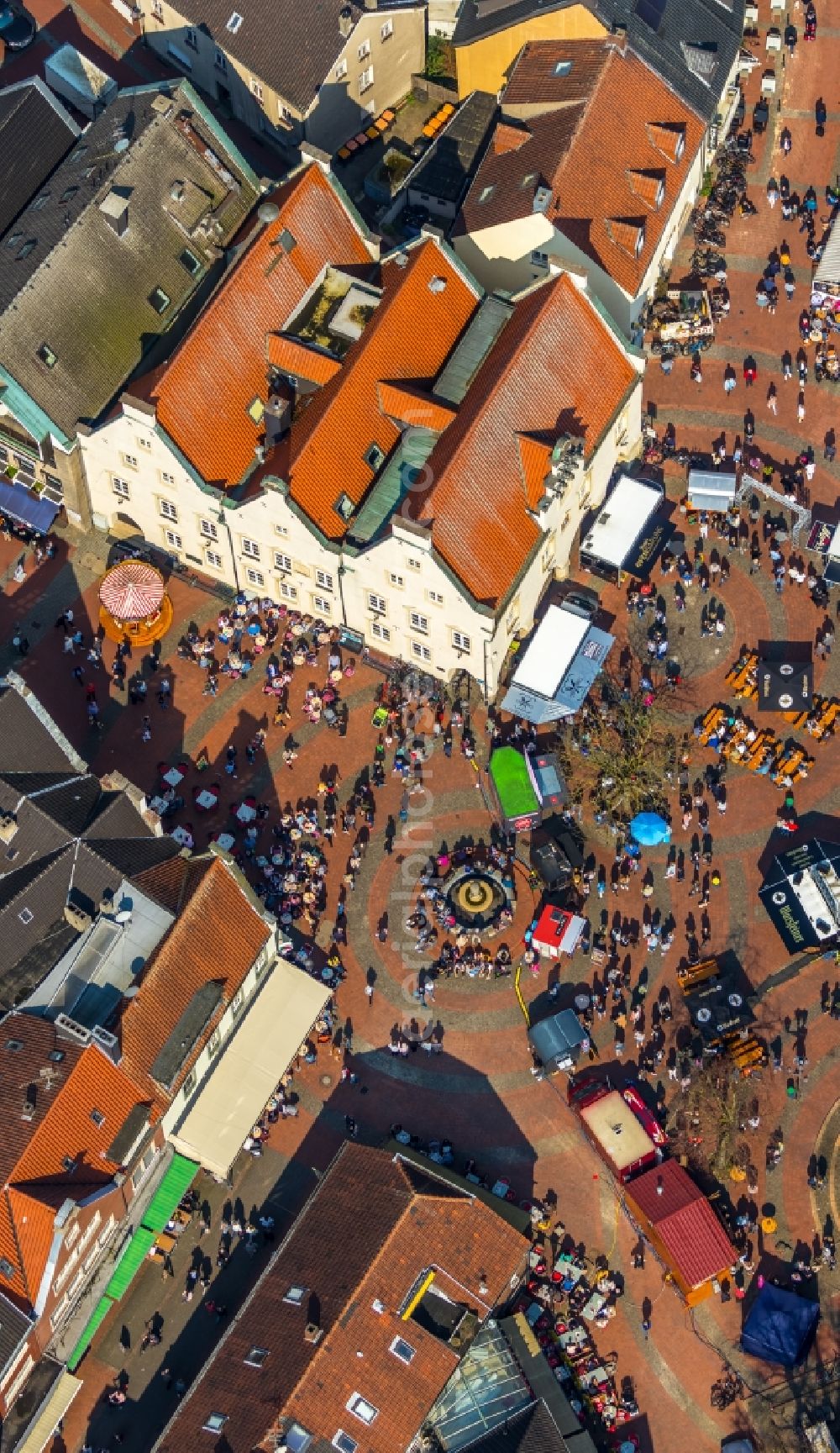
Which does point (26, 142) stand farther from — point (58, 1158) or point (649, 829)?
point (58, 1158)

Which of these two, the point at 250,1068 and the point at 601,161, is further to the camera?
the point at 601,161

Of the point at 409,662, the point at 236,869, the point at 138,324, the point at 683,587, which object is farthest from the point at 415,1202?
the point at 138,324

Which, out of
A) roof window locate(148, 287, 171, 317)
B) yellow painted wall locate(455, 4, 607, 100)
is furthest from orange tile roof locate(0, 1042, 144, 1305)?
yellow painted wall locate(455, 4, 607, 100)

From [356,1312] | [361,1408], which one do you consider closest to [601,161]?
[356,1312]

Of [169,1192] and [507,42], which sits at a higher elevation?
[507,42]

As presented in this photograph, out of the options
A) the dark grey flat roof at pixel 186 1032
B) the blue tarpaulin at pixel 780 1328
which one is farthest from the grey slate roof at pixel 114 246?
the blue tarpaulin at pixel 780 1328

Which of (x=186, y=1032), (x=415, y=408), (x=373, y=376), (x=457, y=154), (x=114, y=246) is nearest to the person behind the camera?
(x=186, y=1032)
